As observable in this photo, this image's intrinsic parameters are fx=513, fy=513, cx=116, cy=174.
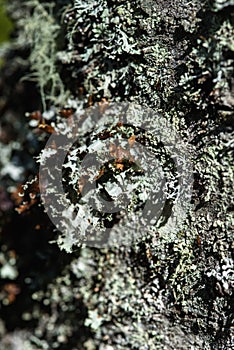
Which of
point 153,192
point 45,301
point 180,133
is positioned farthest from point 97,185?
point 45,301

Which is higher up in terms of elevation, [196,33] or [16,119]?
[196,33]

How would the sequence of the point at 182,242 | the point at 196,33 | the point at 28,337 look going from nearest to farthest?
the point at 196,33 < the point at 182,242 < the point at 28,337

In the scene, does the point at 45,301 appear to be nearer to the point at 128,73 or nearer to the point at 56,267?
the point at 56,267

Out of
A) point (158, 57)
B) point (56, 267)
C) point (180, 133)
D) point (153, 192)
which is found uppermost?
point (158, 57)

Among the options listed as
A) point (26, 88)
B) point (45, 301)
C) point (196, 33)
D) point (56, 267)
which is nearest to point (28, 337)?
point (45, 301)

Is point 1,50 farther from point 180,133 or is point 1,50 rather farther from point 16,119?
point 180,133

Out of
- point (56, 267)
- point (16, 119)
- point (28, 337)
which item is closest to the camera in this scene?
point (56, 267)

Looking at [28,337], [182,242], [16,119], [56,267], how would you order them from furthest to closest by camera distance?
[16,119], [28,337], [56,267], [182,242]

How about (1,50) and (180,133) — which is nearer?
(180,133)

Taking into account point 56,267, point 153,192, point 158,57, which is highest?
point 158,57
